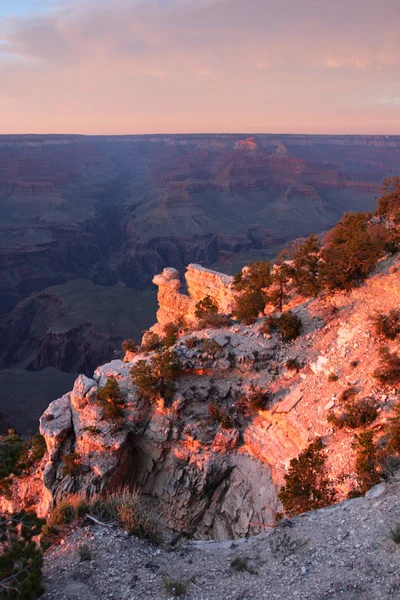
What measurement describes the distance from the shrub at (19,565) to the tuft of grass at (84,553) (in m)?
1.00

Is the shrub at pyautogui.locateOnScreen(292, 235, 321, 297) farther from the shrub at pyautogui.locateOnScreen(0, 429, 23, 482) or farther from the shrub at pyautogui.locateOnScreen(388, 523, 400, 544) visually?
the shrub at pyautogui.locateOnScreen(0, 429, 23, 482)

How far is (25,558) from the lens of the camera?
7.51m

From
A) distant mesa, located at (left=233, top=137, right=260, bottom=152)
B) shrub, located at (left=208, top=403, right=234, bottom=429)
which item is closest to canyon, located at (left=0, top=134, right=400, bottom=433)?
distant mesa, located at (left=233, top=137, right=260, bottom=152)

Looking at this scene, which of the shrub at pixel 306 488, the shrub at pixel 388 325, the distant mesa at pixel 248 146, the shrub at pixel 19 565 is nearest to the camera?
the shrub at pixel 19 565

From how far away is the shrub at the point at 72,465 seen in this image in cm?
1609

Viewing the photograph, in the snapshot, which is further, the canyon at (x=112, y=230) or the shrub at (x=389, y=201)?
the canyon at (x=112, y=230)

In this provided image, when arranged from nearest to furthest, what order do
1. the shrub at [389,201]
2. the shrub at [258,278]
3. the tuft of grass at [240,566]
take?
the tuft of grass at [240,566]
the shrub at [258,278]
the shrub at [389,201]

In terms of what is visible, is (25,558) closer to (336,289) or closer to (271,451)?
(271,451)

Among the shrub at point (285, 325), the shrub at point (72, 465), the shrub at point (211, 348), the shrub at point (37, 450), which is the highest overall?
the shrub at point (285, 325)

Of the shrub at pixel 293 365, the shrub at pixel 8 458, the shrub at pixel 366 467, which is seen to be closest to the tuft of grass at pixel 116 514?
the shrub at pixel 8 458

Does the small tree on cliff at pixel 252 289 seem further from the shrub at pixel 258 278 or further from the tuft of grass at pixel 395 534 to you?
the tuft of grass at pixel 395 534

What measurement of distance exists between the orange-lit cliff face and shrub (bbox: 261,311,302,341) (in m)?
0.35

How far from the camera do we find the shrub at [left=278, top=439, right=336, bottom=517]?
11523mm

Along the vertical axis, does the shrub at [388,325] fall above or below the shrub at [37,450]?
above
